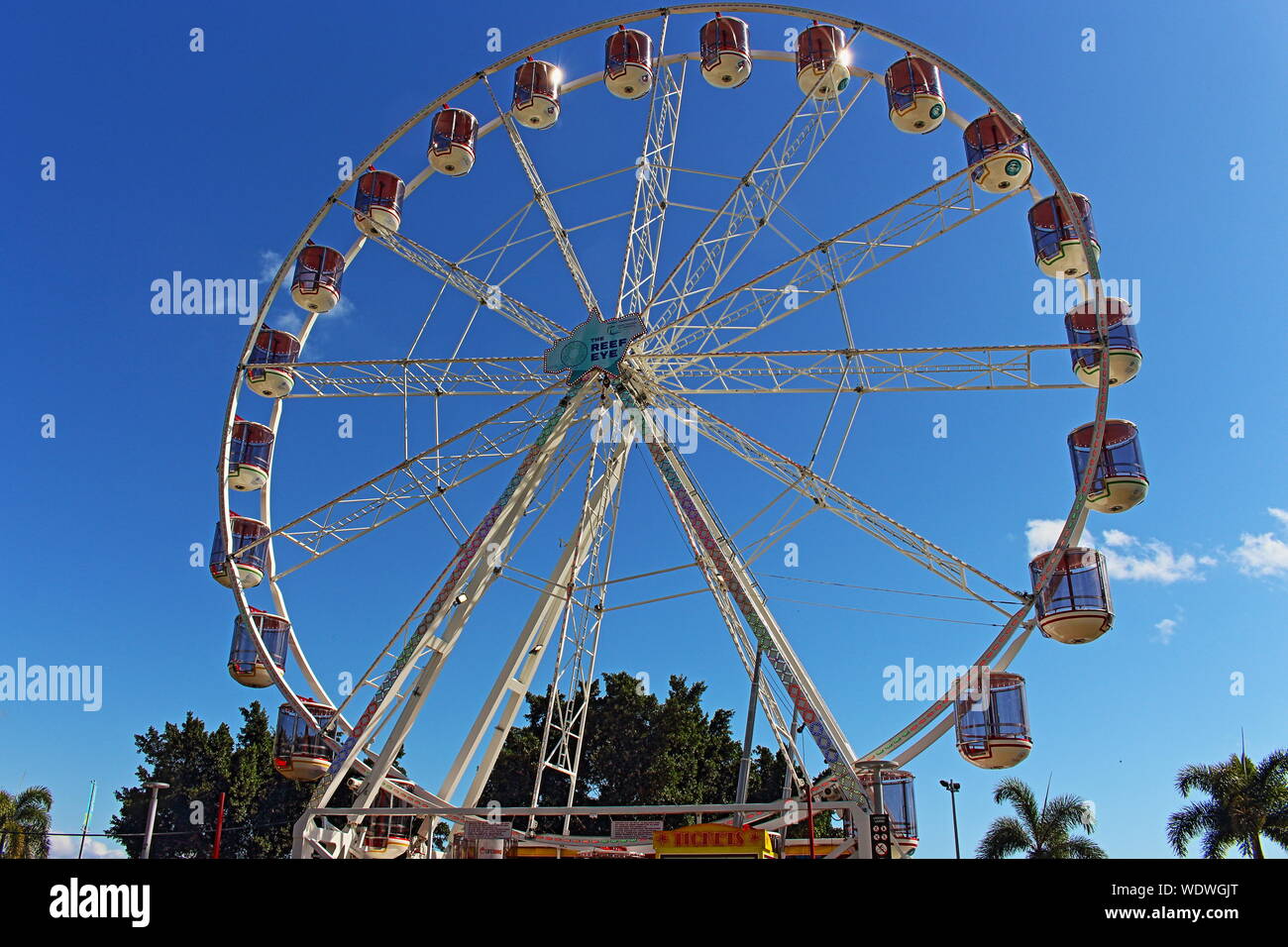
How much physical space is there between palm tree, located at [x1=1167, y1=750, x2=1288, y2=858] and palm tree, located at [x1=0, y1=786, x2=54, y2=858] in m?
38.6

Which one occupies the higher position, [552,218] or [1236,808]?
[552,218]

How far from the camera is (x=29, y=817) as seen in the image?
38.8 m

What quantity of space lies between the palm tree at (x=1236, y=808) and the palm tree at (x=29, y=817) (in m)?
38.6

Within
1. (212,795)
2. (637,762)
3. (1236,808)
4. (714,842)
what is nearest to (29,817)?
(212,795)

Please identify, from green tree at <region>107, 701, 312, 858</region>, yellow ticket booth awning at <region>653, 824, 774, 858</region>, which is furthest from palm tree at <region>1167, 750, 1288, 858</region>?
green tree at <region>107, 701, 312, 858</region>

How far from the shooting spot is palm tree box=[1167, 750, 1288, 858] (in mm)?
27297

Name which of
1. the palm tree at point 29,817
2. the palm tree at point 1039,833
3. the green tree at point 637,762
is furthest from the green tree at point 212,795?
the palm tree at point 1039,833

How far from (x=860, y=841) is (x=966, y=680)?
3.13m

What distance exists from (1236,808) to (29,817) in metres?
41.9

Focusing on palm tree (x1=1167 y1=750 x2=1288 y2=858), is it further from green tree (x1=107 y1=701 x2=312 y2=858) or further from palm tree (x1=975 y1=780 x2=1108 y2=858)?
green tree (x1=107 y1=701 x2=312 y2=858)

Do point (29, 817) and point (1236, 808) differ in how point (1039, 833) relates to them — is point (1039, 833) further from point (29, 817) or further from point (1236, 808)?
point (29, 817)
